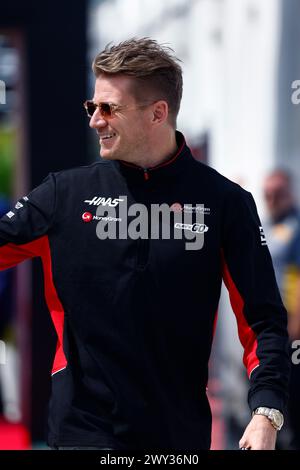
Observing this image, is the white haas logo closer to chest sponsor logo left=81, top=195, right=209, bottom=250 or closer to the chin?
chest sponsor logo left=81, top=195, right=209, bottom=250

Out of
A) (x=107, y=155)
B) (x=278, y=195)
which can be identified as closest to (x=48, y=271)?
(x=107, y=155)

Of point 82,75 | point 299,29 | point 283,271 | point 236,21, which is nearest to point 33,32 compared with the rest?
point 82,75

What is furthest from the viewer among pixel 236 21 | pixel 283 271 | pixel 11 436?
pixel 11 436

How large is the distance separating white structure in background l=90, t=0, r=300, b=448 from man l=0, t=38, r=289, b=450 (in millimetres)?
3656

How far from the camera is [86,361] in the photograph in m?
3.14

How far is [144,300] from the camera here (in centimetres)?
312

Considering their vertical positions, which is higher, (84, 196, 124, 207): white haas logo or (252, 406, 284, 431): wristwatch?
(84, 196, 124, 207): white haas logo

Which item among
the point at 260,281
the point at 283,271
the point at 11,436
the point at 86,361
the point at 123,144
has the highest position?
the point at 123,144

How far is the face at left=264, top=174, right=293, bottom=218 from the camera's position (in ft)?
22.1

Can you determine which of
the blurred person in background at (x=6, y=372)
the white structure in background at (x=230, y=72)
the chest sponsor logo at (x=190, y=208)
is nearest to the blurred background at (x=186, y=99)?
the white structure in background at (x=230, y=72)

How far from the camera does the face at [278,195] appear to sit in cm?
675

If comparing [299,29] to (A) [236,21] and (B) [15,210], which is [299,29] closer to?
(A) [236,21]

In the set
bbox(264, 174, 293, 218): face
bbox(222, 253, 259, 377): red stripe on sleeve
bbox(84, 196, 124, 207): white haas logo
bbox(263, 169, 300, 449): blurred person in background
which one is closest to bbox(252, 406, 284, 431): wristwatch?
bbox(222, 253, 259, 377): red stripe on sleeve

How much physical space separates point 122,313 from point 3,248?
0.40 meters
